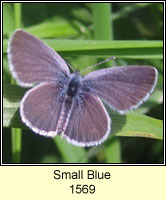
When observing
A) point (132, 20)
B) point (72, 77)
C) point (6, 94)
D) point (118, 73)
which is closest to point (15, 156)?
point (6, 94)

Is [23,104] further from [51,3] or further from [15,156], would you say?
[51,3]

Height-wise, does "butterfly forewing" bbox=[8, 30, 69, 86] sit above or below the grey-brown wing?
above

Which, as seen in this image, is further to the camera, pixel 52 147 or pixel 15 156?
pixel 52 147

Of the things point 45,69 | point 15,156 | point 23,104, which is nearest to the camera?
point 23,104

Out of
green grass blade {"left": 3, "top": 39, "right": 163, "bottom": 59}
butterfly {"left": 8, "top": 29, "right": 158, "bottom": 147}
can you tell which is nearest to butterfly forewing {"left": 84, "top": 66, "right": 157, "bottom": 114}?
butterfly {"left": 8, "top": 29, "right": 158, "bottom": 147}

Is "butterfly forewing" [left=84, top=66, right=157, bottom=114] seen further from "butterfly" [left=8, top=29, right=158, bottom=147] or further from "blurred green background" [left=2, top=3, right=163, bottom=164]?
"blurred green background" [left=2, top=3, right=163, bottom=164]

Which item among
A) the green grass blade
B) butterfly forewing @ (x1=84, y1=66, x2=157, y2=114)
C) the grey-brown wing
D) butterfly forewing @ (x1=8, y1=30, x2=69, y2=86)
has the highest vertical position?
the green grass blade

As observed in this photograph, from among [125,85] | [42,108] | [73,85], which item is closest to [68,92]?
[73,85]
